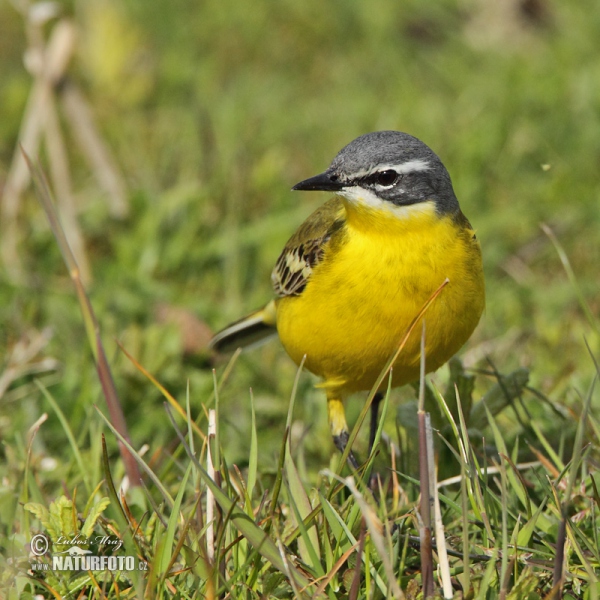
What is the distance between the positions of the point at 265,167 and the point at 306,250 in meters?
3.02

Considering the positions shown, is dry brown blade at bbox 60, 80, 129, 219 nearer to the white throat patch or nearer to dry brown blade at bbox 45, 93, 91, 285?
dry brown blade at bbox 45, 93, 91, 285

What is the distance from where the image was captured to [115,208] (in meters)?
7.10

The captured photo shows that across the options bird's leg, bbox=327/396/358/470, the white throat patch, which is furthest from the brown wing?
bird's leg, bbox=327/396/358/470

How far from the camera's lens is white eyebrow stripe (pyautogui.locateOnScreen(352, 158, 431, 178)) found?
159 inches

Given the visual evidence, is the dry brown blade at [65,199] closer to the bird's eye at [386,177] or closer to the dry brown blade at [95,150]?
the dry brown blade at [95,150]

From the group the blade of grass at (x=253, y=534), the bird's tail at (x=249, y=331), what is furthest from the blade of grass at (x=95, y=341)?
the bird's tail at (x=249, y=331)

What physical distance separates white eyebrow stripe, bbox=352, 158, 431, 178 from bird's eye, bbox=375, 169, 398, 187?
0.5 inches

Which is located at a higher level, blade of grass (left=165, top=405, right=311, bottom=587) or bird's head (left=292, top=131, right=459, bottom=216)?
bird's head (left=292, top=131, right=459, bottom=216)

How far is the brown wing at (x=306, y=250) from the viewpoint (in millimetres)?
4422

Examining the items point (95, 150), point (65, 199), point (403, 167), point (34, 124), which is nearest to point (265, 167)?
point (95, 150)

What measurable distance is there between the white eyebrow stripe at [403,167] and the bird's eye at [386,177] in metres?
0.01

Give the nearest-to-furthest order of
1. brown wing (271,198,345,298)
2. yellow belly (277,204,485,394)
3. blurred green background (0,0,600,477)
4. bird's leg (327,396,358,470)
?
yellow belly (277,204,485,394)
brown wing (271,198,345,298)
bird's leg (327,396,358,470)
blurred green background (0,0,600,477)

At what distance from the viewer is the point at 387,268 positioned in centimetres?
396

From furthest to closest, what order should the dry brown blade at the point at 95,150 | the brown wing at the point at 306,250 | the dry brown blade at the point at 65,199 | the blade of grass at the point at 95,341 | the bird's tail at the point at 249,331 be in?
the dry brown blade at the point at 95,150, the dry brown blade at the point at 65,199, the bird's tail at the point at 249,331, the brown wing at the point at 306,250, the blade of grass at the point at 95,341
